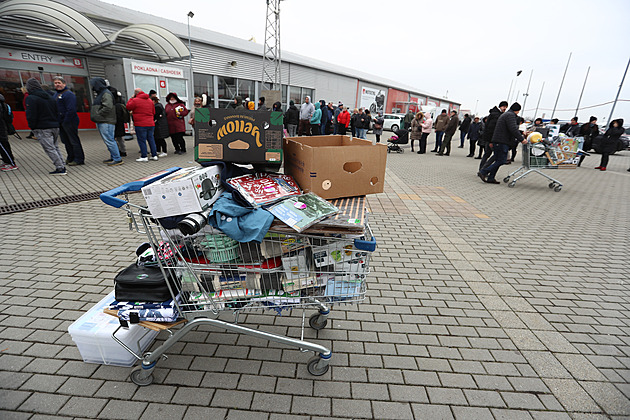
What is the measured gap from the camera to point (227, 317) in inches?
118

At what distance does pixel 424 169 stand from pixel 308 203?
33.2 feet

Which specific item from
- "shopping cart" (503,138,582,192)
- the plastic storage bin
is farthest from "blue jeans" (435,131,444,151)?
the plastic storage bin

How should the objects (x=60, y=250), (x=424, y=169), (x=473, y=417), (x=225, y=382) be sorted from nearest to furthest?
(x=473, y=417) < (x=225, y=382) < (x=60, y=250) < (x=424, y=169)

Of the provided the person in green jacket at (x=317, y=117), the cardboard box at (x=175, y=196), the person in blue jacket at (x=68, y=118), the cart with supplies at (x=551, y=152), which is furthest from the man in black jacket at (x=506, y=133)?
the person in blue jacket at (x=68, y=118)

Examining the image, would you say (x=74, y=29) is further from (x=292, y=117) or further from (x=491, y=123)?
(x=491, y=123)

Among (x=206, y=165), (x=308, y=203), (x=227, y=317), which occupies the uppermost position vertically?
(x=206, y=165)

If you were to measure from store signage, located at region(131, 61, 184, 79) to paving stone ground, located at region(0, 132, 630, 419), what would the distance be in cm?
928

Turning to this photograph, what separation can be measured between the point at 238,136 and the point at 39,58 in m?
15.6

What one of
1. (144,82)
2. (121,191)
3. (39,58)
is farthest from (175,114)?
(121,191)

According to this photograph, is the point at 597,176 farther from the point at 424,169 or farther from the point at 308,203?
the point at 308,203

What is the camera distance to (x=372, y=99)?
33500 millimetres

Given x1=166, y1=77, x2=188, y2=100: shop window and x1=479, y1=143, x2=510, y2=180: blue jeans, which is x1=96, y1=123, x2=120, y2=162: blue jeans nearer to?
x1=166, y1=77, x2=188, y2=100: shop window

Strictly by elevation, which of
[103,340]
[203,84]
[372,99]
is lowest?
[103,340]

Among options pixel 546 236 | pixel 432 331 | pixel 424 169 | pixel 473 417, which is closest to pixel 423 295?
pixel 432 331
